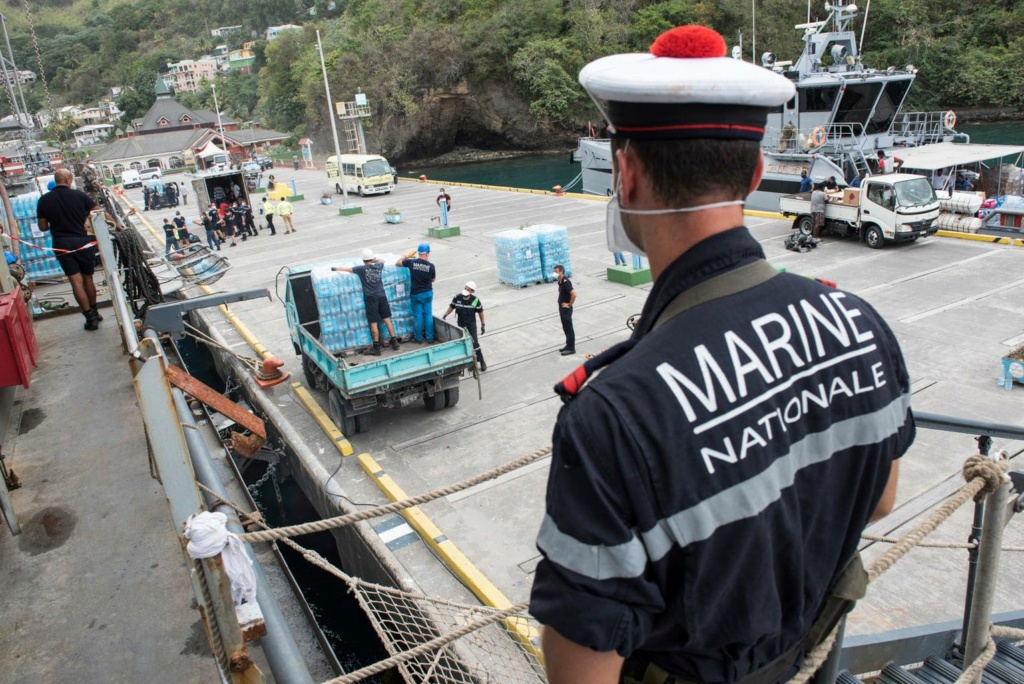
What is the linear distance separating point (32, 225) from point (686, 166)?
18856 millimetres

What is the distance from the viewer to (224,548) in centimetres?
222

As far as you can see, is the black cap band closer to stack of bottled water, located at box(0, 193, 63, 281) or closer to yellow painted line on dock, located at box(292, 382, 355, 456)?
yellow painted line on dock, located at box(292, 382, 355, 456)

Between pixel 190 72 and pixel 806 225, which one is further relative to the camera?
pixel 190 72

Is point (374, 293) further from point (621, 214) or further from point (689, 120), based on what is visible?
point (689, 120)

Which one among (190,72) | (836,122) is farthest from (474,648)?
(190,72)

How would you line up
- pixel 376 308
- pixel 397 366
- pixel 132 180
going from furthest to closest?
pixel 132 180 < pixel 376 308 < pixel 397 366

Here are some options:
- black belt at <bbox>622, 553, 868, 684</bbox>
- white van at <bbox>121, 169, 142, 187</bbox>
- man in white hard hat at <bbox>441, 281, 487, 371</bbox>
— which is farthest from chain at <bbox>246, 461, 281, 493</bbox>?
white van at <bbox>121, 169, 142, 187</bbox>

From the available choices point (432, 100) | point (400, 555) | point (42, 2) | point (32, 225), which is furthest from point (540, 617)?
point (42, 2)

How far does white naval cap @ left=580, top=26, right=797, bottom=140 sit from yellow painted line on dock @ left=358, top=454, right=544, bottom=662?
15.3 feet

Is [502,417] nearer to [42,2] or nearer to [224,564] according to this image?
[224,564]

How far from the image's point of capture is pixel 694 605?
1.44 m

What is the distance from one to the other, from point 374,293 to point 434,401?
6.21 ft

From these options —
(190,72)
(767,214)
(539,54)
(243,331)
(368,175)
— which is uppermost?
(190,72)

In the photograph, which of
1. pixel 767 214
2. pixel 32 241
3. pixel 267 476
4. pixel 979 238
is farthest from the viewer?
pixel 767 214
